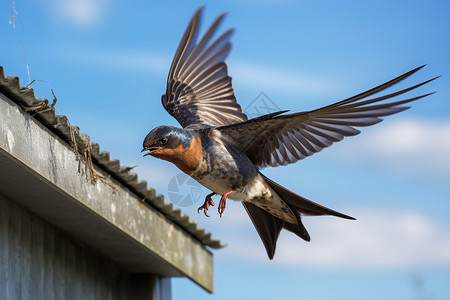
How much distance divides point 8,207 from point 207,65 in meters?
2.03

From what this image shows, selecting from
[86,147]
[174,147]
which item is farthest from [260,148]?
[86,147]

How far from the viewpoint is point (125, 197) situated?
6801mm

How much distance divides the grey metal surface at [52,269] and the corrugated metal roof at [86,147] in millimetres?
720

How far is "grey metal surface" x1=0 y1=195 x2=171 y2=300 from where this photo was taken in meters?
5.85

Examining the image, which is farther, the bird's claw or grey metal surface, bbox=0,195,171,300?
grey metal surface, bbox=0,195,171,300

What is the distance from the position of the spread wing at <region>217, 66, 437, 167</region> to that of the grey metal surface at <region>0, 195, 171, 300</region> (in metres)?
1.96

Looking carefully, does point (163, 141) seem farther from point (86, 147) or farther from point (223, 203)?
point (86, 147)

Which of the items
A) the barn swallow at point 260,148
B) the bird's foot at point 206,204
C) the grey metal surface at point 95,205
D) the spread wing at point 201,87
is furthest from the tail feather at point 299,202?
the grey metal surface at point 95,205

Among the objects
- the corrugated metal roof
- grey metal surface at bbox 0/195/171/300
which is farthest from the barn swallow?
grey metal surface at bbox 0/195/171/300

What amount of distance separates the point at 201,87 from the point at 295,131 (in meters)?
1.75

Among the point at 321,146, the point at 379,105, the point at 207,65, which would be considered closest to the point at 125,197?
the point at 207,65

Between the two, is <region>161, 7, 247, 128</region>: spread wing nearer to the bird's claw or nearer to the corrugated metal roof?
the corrugated metal roof

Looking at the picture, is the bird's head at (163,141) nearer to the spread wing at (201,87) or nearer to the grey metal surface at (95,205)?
the grey metal surface at (95,205)

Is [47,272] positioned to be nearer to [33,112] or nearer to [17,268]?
[17,268]
